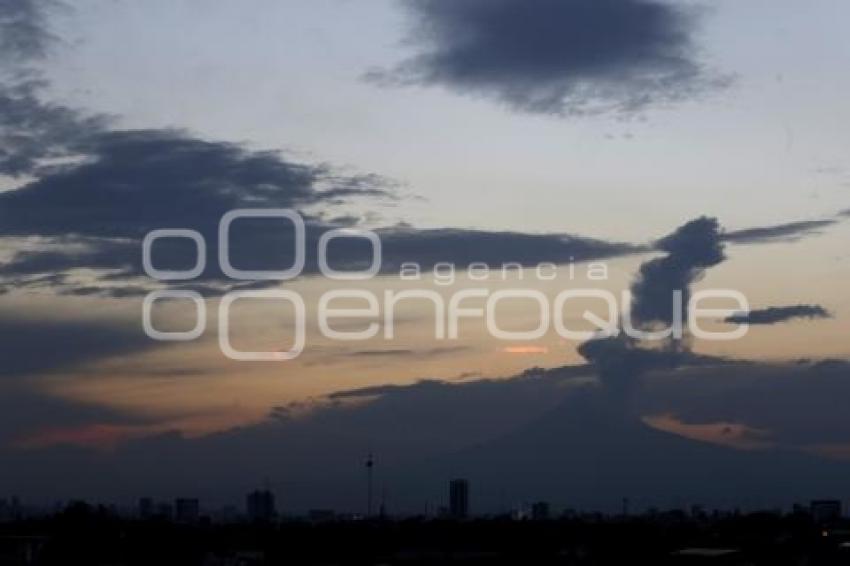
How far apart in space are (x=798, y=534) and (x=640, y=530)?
34.4 ft

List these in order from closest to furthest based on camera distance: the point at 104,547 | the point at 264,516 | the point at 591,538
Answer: the point at 104,547, the point at 591,538, the point at 264,516

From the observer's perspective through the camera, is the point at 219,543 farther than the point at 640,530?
No

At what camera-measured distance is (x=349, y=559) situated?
52438 millimetres

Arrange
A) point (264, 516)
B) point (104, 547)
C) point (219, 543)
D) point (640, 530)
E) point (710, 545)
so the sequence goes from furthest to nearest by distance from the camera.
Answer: point (264, 516), point (640, 530), point (219, 543), point (710, 545), point (104, 547)

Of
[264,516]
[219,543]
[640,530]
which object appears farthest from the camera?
[264,516]

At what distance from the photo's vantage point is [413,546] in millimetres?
64562

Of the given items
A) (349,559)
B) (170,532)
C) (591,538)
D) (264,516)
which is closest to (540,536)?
(591,538)

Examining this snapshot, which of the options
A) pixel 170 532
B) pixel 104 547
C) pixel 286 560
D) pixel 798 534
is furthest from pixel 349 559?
pixel 798 534

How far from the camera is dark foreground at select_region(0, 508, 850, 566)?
49.2 meters

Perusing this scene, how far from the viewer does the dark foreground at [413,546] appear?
49.2 meters

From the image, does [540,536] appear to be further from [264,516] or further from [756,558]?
[264,516]

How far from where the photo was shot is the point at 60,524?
2692 inches

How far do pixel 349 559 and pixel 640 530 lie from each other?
29.3m

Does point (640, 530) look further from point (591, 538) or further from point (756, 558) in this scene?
point (756, 558)
